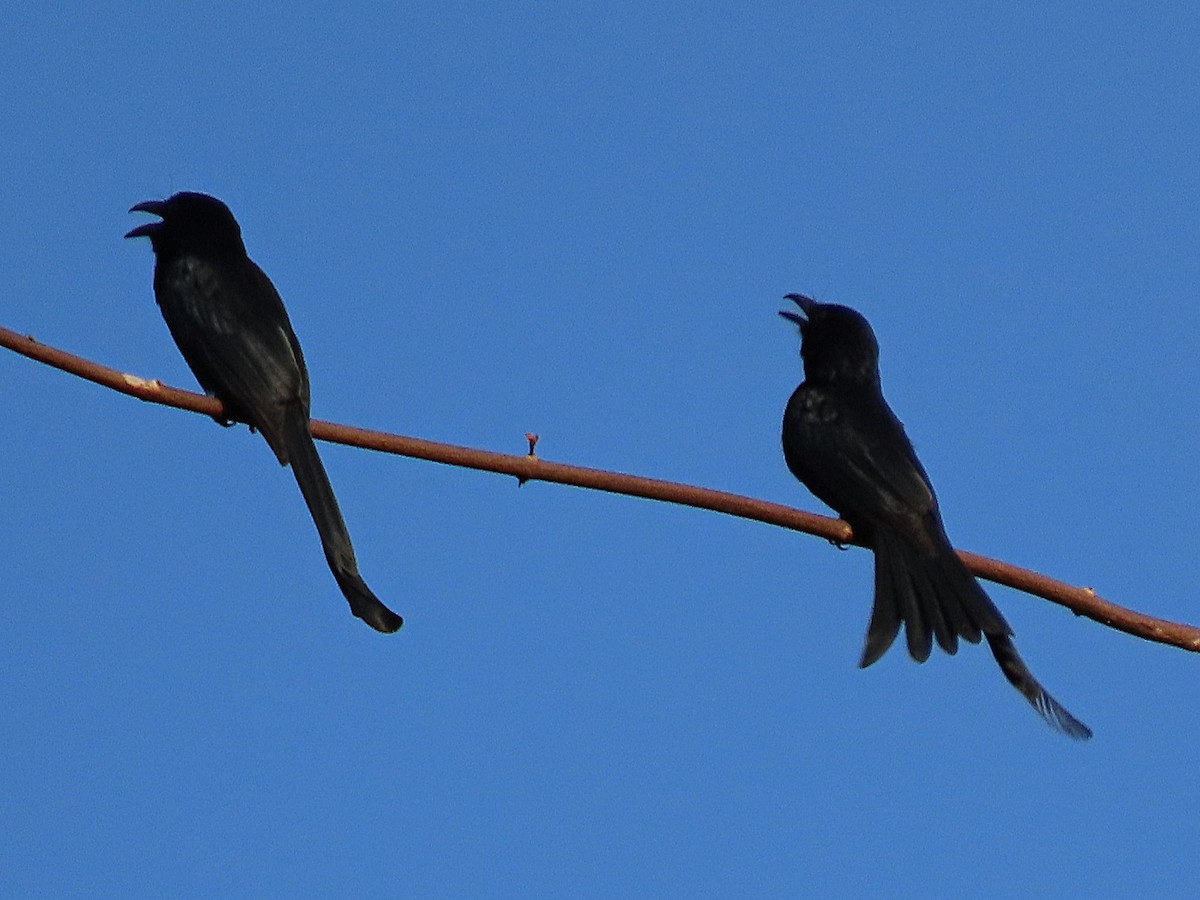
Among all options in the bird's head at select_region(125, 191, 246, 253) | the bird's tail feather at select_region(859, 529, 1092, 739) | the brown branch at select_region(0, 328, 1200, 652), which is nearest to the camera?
the brown branch at select_region(0, 328, 1200, 652)

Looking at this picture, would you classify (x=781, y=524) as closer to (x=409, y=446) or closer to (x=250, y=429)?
(x=409, y=446)

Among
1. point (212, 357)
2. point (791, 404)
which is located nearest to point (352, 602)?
point (212, 357)

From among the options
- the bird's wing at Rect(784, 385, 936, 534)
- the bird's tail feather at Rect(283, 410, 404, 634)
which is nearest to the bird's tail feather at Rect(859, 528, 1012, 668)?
the bird's wing at Rect(784, 385, 936, 534)

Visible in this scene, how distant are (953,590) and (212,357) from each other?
257 centimetres

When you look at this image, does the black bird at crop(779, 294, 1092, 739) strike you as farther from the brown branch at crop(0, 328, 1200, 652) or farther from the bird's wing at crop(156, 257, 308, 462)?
the bird's wing at crop(156, 257, 308, 462)

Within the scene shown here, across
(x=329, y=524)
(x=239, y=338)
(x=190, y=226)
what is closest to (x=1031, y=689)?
(x=329, y=524)

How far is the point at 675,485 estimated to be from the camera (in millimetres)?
3473

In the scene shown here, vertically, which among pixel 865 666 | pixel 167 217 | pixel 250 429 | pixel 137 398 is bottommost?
pixel 865 666

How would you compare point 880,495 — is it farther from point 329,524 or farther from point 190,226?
point 190,226

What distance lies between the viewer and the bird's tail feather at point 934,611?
4.45 m

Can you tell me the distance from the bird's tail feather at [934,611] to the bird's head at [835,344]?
1349 millimetres

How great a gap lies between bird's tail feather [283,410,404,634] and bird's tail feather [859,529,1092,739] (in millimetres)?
1311

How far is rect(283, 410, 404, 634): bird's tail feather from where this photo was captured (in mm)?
4191

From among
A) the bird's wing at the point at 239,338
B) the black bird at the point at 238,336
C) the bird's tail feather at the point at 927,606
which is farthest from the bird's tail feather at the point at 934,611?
the bird's wing at the point at 239,338
